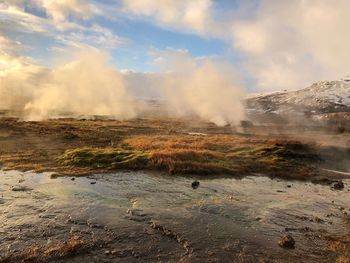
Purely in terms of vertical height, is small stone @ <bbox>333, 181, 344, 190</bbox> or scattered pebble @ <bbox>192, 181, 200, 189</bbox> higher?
scattered pebble @ <bbox>192, 181, 200, 189</bbox>

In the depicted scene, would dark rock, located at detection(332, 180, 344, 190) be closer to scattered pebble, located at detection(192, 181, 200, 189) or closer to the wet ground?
the wet ground

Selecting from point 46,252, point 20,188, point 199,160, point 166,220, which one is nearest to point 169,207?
point 166,220

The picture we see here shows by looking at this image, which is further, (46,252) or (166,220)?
(166,220)

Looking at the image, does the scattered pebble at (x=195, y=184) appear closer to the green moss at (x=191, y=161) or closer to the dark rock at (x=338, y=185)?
the green moss at (x=191, y=161)

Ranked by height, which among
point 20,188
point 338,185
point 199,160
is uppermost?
point 199,160

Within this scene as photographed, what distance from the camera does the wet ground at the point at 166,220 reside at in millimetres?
17422

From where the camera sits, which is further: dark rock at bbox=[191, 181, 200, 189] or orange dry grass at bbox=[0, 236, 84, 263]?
dark rock at bbox=[191, 181, 200, 189]

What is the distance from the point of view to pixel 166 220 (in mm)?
21578

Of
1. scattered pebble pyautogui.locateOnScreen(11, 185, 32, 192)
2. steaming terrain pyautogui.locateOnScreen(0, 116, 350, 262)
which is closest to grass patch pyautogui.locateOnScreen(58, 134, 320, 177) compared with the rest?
steaming terrain pyautogui.locateOnScreen(0, 116, 350, 262)

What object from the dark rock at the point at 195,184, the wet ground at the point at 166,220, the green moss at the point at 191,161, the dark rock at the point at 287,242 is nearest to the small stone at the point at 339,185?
the wet ground at the point at 166,220

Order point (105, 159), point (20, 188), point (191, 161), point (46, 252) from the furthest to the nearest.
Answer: point (191, 161) < point (105, 159) < point (20, 188) < point (46, 252)

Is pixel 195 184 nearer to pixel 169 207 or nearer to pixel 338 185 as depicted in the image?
pixel 169 207

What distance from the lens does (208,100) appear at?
13125cm

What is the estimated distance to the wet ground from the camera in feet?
57.2
